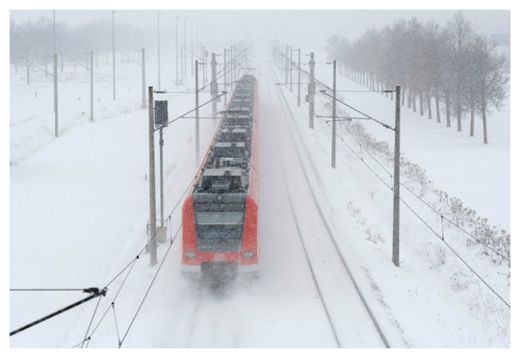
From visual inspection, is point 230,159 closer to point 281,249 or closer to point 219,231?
point 281,249

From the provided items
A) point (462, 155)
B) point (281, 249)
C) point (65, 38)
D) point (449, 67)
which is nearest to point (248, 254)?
point (281, 249)

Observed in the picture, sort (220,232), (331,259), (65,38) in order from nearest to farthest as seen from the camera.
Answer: (220,232)
(331,259)
(65,38)

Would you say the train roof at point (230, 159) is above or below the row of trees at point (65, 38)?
below

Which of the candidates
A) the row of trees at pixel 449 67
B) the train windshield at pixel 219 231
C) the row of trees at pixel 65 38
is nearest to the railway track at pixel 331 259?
the train windshield at pixel 219 231

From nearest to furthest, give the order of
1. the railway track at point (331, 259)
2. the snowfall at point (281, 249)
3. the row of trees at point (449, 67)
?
the railway track at point (331, 259) → the snowfall at point (281, 249) → the row of trees at point (449, 67)

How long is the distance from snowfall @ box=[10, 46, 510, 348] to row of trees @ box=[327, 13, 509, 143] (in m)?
5.75

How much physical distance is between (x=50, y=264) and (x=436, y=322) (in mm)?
13437

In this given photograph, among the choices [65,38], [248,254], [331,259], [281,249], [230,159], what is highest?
[65,38]

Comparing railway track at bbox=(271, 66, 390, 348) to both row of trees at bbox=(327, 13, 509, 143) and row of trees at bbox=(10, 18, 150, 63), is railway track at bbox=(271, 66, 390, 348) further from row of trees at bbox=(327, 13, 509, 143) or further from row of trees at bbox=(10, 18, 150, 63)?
row of trees at bbox=(10, 18, 150, 63)

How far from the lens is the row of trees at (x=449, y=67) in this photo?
172 ft

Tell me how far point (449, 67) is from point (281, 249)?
38.9m

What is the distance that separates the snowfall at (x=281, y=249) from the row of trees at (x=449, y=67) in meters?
5.75

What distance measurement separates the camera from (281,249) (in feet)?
77.3

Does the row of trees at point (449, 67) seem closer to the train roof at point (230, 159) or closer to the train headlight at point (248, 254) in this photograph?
the train roof at point (230, 159)
